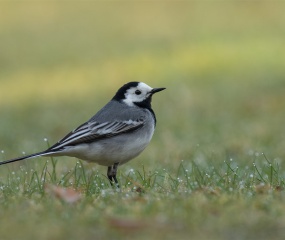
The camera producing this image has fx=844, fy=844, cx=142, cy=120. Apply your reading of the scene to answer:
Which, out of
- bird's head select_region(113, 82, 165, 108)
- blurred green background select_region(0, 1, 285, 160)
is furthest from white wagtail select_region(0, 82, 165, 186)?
blurred green background select_region(0, 1, 285, 160)

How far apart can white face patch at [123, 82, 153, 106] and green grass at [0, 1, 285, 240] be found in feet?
2.19

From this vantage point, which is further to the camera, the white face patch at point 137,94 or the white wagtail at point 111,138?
the white face patch at point 137,94

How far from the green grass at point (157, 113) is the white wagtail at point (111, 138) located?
0.21m

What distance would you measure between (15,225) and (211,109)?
967 centimetres

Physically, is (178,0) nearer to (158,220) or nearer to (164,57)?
(164,57)

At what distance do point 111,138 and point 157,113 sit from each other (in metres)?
6.93

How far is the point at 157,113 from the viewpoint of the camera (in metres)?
14.4

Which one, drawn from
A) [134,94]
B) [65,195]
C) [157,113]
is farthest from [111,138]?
[157,113]

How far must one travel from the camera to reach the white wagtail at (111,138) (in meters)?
7.33

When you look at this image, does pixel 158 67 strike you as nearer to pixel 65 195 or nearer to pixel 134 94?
pixel 134 94

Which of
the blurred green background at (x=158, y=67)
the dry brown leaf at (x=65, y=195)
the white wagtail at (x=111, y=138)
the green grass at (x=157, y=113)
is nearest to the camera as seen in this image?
the green grass at (x=157, y=113)

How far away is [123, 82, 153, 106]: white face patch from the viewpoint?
808 cm

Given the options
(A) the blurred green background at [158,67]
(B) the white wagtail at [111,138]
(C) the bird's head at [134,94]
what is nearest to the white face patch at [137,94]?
(C) the bird's head at [134,94]

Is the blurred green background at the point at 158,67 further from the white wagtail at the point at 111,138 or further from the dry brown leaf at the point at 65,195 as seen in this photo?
the dry brown leaf at the point at 65,195
